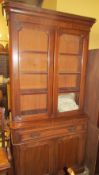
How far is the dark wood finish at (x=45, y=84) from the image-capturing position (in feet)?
5.05

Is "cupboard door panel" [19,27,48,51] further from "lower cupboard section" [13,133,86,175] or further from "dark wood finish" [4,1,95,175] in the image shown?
"lower cupboard section" [13,133,86,175]

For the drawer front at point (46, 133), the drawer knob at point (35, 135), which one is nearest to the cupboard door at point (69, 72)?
the drawer front at point (46, 133)

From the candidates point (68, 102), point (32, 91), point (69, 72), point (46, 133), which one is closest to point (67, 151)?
point (46, 133)

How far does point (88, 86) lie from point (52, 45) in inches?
29.7

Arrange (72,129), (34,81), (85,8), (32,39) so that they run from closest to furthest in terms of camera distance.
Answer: (32,39)
(34,81)
(72,129)
(85,8)

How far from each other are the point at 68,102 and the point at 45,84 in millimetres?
427

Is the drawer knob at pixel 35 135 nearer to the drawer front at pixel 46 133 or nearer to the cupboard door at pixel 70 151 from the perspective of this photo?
the drawer front at pixel 46 133

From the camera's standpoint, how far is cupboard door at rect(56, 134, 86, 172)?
1.83m

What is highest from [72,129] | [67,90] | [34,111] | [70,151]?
[67,90]

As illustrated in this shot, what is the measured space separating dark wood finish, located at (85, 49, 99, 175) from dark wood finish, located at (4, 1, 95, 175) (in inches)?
4.1

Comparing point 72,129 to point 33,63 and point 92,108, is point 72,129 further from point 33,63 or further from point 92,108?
point 33,63

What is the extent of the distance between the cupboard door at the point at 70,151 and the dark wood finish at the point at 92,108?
0.36 ft

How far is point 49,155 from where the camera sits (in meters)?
1.77

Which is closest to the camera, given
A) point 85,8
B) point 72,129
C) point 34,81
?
point 34,81
